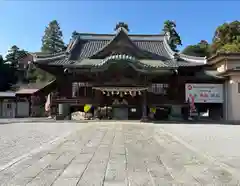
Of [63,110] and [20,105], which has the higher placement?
[20,105]

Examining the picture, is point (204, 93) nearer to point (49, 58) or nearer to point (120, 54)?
point (120, 54)

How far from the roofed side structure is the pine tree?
39504 mm

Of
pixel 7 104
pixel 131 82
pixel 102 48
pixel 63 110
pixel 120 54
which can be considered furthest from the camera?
pixel 7 104

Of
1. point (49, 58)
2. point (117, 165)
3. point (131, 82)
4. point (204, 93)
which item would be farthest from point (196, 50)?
point (117, 165)

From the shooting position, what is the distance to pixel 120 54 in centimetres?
1752

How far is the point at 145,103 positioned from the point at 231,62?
9165 millimetres

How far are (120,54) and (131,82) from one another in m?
2.70

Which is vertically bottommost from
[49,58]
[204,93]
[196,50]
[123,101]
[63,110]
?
[63,110]

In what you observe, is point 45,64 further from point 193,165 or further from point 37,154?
point 193,165

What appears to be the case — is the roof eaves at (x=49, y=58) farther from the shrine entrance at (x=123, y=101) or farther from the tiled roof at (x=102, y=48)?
the shrine entrance at (x=123, y=101)

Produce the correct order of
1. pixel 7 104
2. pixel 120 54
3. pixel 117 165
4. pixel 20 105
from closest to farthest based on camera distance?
pixel 117 165, pixel 120 54, pixel 20 105, pixel 7 104

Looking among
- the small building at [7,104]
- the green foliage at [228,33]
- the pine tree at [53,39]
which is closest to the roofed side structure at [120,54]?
the small building at [7,104]

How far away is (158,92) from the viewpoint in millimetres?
18359

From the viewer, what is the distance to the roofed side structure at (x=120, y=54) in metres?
16.0
